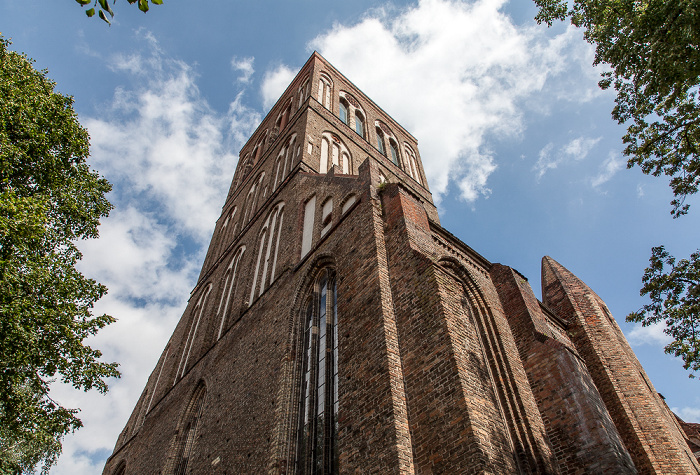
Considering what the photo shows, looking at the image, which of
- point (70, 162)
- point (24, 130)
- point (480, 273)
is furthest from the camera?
point (480, 273)

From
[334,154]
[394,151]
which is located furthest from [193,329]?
[394,151]

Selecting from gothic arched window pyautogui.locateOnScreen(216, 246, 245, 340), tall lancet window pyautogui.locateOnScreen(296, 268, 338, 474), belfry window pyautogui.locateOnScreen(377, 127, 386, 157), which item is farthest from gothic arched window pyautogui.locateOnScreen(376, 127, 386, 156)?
tall lancet window pyautogui.locateOnScreen(296, 268, 338, 474)

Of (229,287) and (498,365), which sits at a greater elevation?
(229,287)

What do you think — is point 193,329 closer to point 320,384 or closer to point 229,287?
point 229,287

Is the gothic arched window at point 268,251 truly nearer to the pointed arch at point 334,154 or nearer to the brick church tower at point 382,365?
the brick church tower at point 382,365

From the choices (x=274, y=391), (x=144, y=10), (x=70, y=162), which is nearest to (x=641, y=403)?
(x=274, y=391)

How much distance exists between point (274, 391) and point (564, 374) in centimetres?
524

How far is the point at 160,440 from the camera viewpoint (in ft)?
43.7

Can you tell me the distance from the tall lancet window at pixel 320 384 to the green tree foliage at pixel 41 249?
386 cm

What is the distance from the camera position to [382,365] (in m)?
6.38

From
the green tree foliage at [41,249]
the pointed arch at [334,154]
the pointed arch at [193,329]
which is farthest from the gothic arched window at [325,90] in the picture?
the green tree foliage at [41,249]

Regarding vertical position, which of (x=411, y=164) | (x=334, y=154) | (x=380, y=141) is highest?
(x=380, y=141)

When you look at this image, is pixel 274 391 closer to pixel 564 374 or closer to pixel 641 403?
pixel 564 374

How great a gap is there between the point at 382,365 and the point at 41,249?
7.00 m
